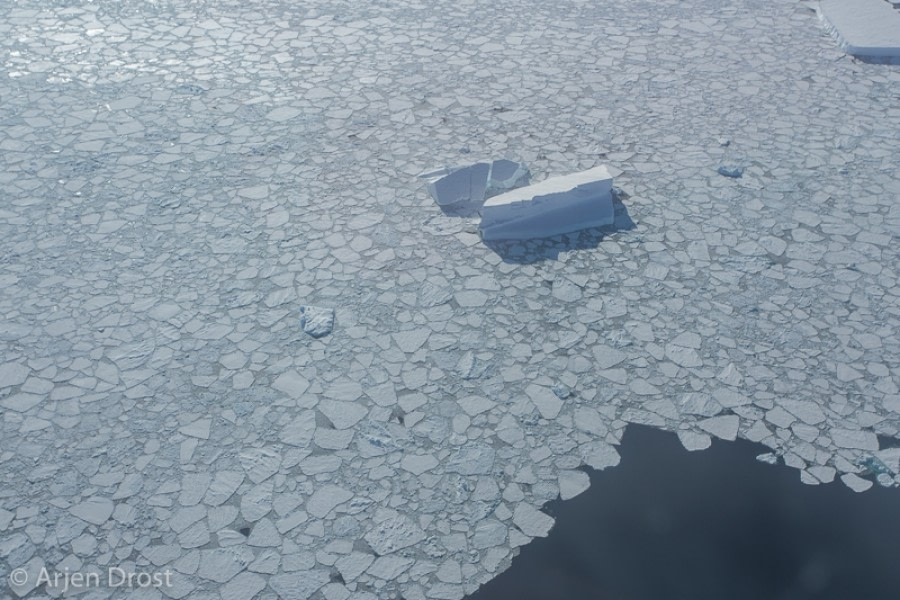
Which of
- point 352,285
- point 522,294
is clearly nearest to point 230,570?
point 352,285

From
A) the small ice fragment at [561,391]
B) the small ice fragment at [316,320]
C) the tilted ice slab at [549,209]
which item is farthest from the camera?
the tilted ice slab at [549,209]

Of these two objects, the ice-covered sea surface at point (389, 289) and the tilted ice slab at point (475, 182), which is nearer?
the ice-covered sea surface at point (389, 289)

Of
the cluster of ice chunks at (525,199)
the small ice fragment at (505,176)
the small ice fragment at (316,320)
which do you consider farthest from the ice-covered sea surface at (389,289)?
the small ice fragment at (505,176)

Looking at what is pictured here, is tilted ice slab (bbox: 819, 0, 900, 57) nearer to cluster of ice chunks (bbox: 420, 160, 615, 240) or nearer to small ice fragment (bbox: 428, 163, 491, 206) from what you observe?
cluster of ice chunks (bbox: 420, 160, 615, 240)

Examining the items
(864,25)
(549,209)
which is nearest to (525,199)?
(549,209)

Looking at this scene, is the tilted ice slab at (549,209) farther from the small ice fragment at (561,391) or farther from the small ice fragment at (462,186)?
the small ice fragment at (561,391)

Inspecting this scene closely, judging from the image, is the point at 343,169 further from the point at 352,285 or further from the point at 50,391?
the point at 50,391

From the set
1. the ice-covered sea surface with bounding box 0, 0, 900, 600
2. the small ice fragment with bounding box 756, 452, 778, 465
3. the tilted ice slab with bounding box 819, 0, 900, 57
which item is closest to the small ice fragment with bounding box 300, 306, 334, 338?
the ice-covered sea surface with bounding box 0, 0, 900, 600
